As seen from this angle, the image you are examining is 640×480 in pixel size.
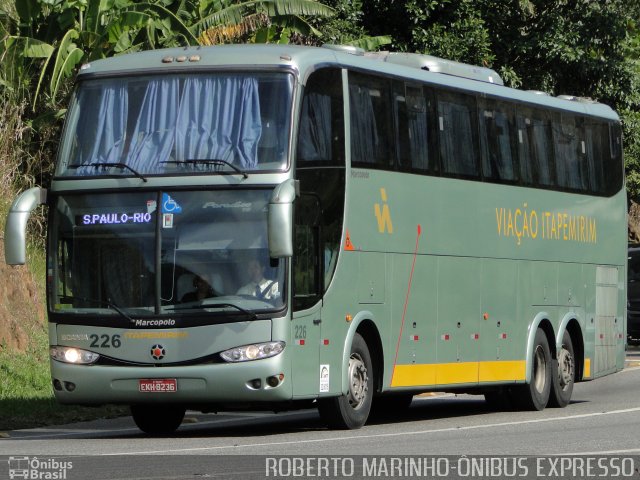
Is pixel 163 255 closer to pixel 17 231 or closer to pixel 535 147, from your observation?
pixel 17 231

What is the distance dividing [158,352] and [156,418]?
1830mm

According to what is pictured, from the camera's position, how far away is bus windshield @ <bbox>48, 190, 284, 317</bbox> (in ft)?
50.6

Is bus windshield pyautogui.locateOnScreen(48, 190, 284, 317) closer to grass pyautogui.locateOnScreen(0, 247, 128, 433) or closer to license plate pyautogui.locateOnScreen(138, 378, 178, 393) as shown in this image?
license plate pyautogui.locateOnScreen(138, 378, 178, 393)

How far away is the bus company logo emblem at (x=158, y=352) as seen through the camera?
15516 millimetres

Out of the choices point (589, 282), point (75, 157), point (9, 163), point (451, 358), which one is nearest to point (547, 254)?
point (589, 282)

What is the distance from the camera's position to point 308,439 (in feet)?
50.1

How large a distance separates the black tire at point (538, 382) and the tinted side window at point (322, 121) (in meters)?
5.45

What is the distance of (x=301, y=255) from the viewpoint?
15773 mm

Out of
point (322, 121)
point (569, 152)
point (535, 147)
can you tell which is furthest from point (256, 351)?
point (569, 152)

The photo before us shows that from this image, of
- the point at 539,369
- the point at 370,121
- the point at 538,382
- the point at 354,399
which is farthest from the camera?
the point at 539,369

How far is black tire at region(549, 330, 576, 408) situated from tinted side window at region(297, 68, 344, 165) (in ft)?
20.1

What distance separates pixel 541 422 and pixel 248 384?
400 centimetres

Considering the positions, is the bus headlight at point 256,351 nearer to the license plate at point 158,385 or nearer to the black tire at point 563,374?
the license plate at point 158,385

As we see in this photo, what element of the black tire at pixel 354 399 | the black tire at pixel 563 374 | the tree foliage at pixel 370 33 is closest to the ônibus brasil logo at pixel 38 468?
the black tire at pixel 354 399
